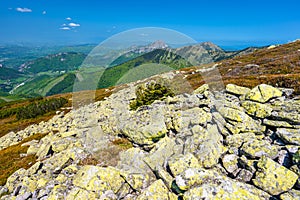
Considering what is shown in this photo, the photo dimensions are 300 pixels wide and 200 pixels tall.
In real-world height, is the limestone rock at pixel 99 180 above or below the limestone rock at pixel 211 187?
below

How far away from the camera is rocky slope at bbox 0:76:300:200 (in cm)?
789

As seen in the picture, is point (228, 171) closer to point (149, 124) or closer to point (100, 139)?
point (149, 124)

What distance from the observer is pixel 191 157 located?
9.46 meters

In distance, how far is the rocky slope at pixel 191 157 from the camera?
789 cm

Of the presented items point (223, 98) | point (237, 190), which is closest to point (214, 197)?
point (237, 190)

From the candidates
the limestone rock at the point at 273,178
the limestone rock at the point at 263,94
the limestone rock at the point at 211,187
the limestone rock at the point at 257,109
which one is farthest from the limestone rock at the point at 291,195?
the limestone rock at the point at 263,94

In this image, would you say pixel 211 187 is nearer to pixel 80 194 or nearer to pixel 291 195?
pixel 291 195

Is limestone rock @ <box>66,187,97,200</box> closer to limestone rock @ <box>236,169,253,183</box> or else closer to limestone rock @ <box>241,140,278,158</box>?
limestone rock @ <box>236,169,253,183</box>

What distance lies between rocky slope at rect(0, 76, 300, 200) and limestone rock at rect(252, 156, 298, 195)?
0.11 ft

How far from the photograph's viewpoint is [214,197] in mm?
7223

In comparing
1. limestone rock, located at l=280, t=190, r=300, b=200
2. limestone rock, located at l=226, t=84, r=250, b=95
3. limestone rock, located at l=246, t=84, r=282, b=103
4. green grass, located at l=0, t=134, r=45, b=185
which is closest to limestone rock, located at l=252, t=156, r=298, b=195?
limestone rock, located at l=280, t=190, r=300, b=200

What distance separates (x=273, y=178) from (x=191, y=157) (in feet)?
11.6

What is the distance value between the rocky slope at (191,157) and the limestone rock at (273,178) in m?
0.03

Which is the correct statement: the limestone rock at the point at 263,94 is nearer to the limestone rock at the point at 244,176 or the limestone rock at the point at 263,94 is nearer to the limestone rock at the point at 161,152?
the limestone rock at the point at 244,176
